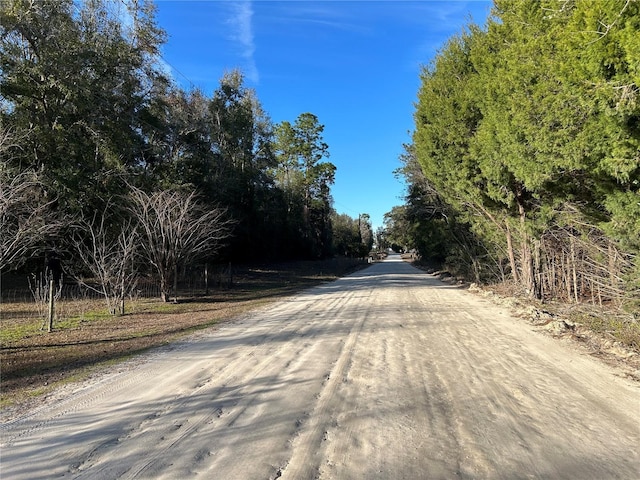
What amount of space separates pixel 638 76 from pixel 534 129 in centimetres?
273

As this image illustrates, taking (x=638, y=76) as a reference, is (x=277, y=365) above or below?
below

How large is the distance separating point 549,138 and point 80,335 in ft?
33.5

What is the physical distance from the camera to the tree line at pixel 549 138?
17.7 ft

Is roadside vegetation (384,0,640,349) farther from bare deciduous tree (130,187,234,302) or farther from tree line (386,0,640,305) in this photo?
bare deciduous tree (130,187,234,302)

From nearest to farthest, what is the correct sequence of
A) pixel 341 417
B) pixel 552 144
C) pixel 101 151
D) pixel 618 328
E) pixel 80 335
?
pixel 341 417 < pixel 552 144 < pixel 618 328 < pixel 80 335 < pixel 101 151

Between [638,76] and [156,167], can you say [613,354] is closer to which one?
[638,76]

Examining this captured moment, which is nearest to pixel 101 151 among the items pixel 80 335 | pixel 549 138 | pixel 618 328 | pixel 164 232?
pixel 164 232

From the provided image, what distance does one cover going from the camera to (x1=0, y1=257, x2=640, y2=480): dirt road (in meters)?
3.24

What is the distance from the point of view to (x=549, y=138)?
7.12 metres

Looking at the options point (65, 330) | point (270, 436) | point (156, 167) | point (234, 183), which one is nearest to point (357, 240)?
point (234, 183)

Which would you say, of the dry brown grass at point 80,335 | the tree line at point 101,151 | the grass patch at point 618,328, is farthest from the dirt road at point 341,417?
the tree line at point 101,151

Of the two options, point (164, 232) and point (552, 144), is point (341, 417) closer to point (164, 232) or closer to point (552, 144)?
point (552, 144)

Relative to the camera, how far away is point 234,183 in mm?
29828

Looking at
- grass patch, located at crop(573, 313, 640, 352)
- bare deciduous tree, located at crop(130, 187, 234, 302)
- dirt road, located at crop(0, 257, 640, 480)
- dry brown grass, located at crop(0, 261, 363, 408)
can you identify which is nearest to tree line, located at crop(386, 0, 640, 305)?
grass patch, located at crop(573, 313, 640, 352)
